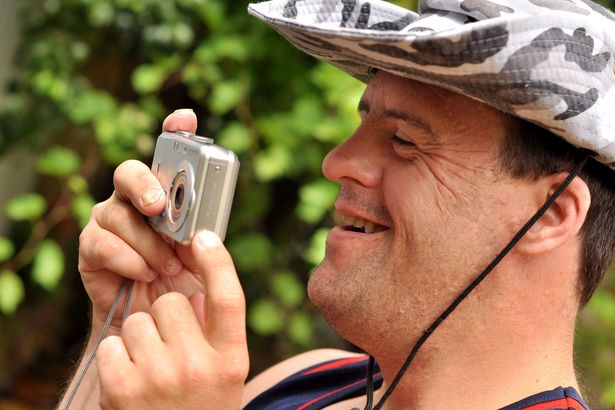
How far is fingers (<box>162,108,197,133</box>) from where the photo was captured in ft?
5.23

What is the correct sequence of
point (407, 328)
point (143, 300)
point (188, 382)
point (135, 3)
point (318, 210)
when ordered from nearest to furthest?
point (188, 382) → point (407, 328) → point (143, 300) → point (318, 210) → point (135, 3)

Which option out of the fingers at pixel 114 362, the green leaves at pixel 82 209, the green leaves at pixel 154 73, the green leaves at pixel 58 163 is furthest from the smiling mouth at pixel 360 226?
the green leaves at pixel 58 163

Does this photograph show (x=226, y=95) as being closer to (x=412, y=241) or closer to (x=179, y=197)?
(x=412, y=241)

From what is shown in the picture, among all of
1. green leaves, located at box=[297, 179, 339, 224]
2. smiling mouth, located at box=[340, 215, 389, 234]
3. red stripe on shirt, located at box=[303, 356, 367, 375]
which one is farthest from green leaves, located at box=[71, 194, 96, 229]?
smiling mouth, located at box=[340, 215, 389, 234]

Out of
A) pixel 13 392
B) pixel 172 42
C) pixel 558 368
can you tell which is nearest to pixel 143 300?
pixel 558 368

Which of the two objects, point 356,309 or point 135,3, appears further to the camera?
point 135,3

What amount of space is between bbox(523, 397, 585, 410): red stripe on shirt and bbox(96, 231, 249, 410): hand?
21.0 inches

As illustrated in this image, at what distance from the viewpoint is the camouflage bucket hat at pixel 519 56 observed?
52.8 inches

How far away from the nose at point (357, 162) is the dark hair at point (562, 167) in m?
0.23

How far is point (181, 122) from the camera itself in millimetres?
1593

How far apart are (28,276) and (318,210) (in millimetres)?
1535

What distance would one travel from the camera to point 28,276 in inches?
157

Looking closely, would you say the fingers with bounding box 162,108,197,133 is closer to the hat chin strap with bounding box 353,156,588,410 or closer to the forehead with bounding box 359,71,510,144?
the forehead with bounding box 359,71,510,144

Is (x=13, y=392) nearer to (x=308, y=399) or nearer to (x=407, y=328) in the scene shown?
(x=308, y=399)
